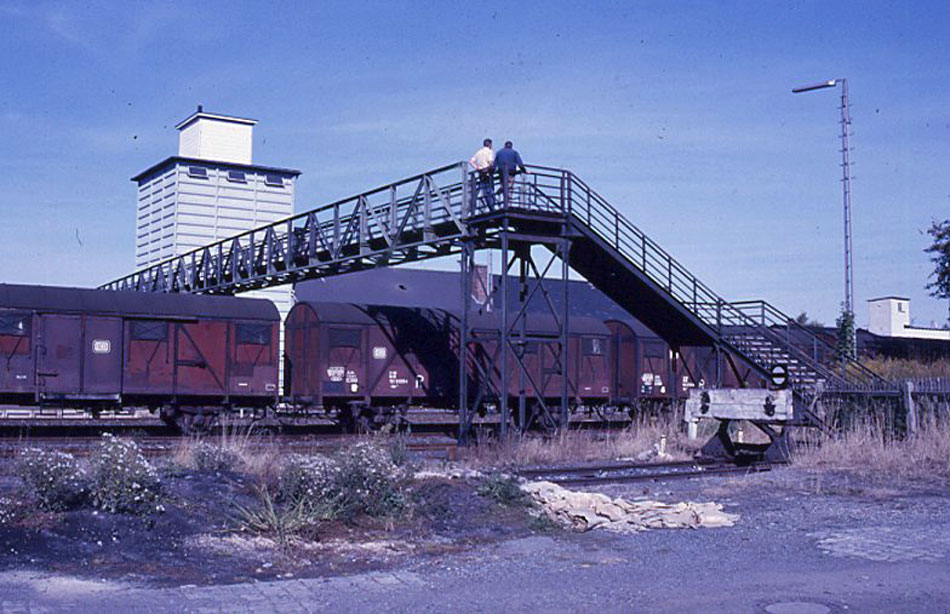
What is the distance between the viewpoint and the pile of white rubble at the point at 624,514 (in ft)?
32.7

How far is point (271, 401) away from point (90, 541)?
14676 millimetres

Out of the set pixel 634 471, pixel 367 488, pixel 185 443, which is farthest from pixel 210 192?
pixel 367 488

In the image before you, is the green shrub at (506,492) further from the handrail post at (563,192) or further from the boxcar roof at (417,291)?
the boxcar roof at (417,291)

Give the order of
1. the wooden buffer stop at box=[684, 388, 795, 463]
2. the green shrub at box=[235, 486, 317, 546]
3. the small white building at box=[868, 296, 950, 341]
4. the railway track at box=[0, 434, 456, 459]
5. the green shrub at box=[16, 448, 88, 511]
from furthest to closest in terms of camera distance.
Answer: the small white building at box=[868, 296, 950, 341], the wooden buffer stop at box=[684, 388, 795, 463], the railway track at box=[0, 434, 456, 459], the green shrub at box=[16, 448, 88, 511], the green shrub at box=[235, 486, 317, 546]

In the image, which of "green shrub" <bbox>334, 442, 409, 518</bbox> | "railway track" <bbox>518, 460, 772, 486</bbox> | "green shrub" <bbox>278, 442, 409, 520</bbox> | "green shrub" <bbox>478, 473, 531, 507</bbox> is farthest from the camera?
"railway track" <bbox>518, 460, 772, 486</bbox>

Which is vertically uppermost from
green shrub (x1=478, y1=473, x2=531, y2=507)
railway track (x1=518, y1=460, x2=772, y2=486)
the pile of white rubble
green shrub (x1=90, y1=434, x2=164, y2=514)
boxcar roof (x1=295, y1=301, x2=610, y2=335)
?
boxcar roof (x1=295, y1=301, x2=610, y2=335)

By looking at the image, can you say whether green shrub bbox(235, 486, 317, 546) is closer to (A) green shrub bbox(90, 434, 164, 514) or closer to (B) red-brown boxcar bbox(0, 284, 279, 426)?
(A) green shrub bbox(90, 434, 164, 514)

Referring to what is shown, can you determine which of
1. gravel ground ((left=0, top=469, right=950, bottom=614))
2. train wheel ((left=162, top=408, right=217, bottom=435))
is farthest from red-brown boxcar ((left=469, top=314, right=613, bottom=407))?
gravel ground ((left=0, top=469, right=950, bottom=614))

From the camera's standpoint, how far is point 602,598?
684 centimetres

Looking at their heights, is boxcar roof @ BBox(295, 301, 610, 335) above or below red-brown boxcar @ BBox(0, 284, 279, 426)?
above

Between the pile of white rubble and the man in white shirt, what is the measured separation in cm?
983

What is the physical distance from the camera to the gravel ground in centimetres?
654

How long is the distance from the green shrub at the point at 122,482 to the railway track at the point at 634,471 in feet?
19.9

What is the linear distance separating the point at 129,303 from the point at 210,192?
60.2 feet
